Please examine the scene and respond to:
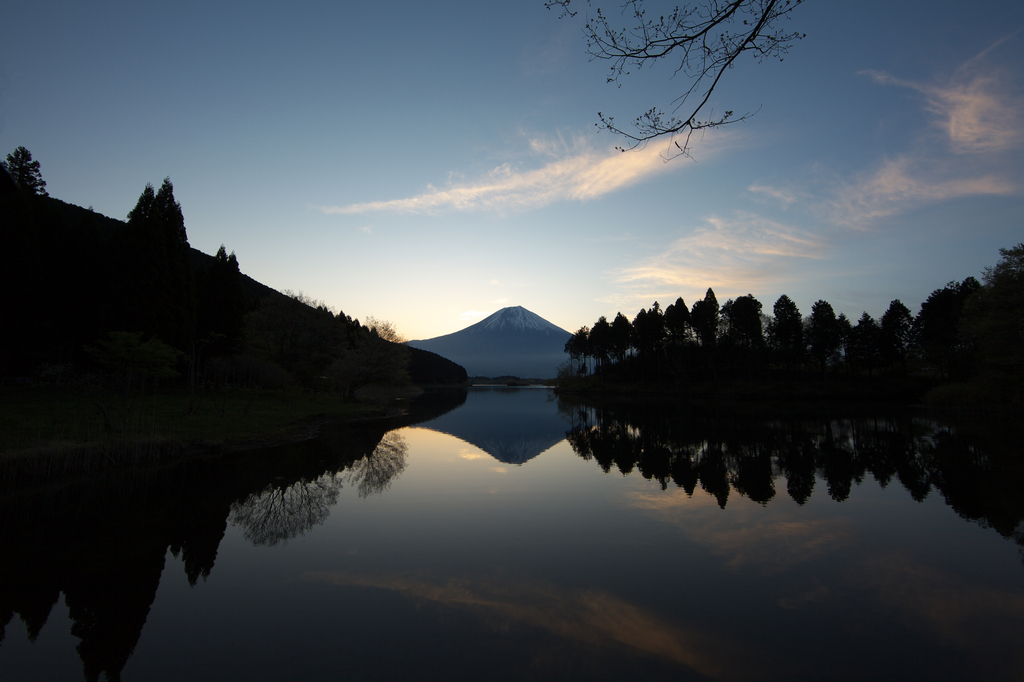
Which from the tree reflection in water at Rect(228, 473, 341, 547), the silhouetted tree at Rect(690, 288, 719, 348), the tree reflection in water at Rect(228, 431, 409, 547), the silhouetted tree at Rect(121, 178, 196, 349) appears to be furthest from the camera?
the silhouetted tree at Rect(690, 288, 719, 348)

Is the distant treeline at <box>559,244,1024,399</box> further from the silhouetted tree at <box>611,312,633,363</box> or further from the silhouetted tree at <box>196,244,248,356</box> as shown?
the silhouetted tree at <box>196,244,248,356</box>

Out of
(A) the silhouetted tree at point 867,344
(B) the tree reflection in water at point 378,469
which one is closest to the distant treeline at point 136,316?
(B) the tree reflection in water at point 378,469

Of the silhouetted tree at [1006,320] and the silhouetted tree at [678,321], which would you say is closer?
the silhouetted tree at [1006,320]

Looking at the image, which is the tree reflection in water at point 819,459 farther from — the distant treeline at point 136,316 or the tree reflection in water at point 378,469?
the distant treeline at point 136,316

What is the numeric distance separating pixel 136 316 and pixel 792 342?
58.6 metres

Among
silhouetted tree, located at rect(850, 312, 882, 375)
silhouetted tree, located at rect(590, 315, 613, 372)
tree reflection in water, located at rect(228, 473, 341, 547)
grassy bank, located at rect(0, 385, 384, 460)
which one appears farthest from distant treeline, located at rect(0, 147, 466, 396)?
silhouetted tree, located at rect(850, 312, 882, 375)

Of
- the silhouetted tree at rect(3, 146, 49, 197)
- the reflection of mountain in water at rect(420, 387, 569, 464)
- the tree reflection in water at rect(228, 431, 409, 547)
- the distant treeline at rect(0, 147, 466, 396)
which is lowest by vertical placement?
the reflection of mountain in water at rect(420, 387, 569, 464)

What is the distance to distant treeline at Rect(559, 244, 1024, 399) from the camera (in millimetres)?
41572

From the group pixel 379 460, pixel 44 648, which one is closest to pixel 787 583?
pixel 44 648

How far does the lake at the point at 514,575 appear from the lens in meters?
4.48

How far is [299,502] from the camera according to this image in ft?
33.9

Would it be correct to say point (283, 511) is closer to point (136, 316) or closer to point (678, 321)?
point (136, 316)

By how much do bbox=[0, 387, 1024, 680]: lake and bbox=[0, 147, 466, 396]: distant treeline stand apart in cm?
1428

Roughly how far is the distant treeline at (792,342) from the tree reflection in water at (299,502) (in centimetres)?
3725
